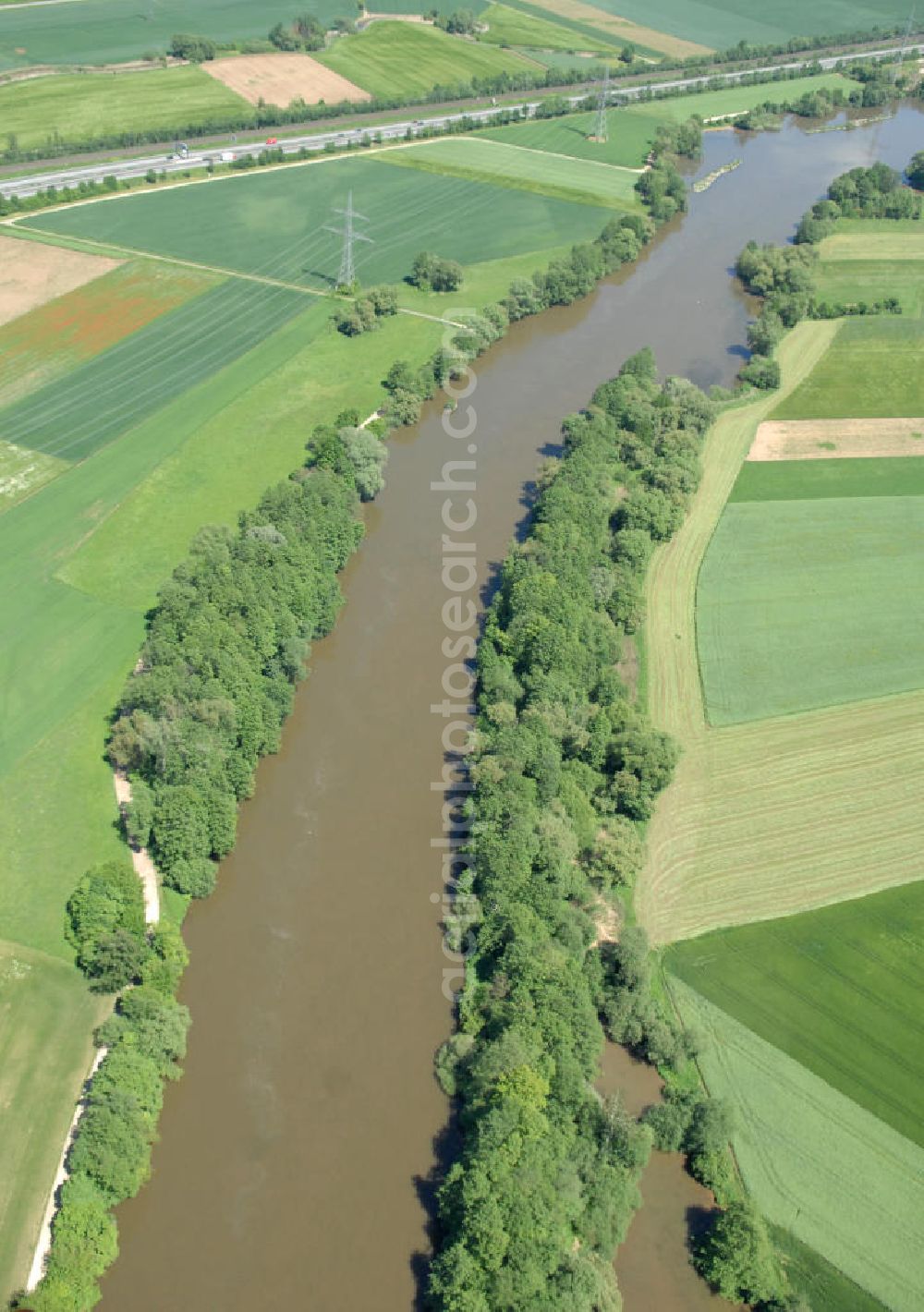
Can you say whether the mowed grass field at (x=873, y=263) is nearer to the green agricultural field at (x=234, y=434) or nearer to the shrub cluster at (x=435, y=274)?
the shrub cluster at (x=435, y=274)

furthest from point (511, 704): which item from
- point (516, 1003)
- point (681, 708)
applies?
point (516, 1003)

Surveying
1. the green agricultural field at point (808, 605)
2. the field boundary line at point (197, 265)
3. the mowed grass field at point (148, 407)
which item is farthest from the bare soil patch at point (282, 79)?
the green agricultural field at point (808, 605)

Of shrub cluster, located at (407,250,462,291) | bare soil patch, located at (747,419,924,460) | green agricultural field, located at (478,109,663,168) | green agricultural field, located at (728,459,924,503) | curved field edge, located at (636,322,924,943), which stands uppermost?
green agricultural field, located at (478,109,663,168)

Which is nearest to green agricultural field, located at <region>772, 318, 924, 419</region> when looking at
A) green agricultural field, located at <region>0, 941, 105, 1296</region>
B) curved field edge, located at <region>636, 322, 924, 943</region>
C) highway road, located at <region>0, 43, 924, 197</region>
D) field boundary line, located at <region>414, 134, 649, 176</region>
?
curved field edge, located at <region>636, 322, 924, 943</region>

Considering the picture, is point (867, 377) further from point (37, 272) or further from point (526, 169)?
point (37, 272)

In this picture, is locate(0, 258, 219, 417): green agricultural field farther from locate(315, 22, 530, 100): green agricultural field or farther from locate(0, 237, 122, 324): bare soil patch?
locate(315, 22, 530, 100): green agricultural field

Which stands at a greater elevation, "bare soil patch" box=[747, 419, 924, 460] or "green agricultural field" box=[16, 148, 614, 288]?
"green agricultural field" box=[16, 148, 614, 288]
